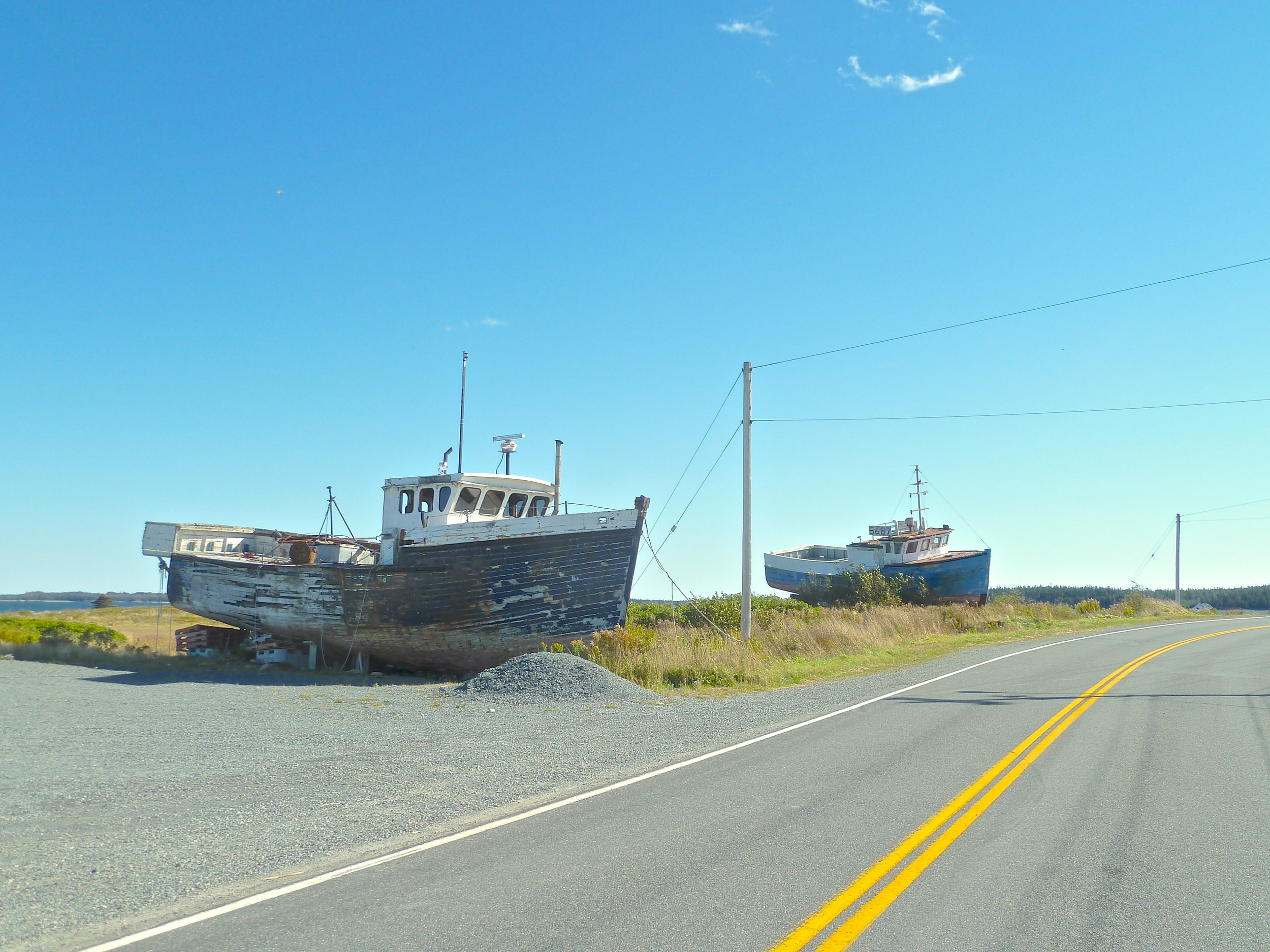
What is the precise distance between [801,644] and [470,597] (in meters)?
8.79

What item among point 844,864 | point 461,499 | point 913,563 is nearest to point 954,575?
point 913,563

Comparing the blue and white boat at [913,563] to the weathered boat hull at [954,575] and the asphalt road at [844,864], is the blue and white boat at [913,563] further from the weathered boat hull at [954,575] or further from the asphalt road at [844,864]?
the asphalt road at [844,864]

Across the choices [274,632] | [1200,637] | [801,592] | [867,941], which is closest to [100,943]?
[867,941]

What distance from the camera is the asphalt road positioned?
4.04 metres

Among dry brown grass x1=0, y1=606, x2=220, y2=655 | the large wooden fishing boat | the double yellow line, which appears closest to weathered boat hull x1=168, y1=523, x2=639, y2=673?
the large wooden fishing boat

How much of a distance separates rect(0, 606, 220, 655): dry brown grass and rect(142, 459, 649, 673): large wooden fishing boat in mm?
5169

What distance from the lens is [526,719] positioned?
11.8 metres

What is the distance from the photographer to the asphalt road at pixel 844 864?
4.04 m

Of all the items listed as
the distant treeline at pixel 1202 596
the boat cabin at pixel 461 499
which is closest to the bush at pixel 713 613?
the boat cabin at pixel 461 499

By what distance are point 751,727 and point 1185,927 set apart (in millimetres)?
6885

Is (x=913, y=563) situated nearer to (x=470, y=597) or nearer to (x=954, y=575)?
(x=954, y=575)

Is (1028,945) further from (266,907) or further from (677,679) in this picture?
(677,679)

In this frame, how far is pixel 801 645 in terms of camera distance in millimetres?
21438

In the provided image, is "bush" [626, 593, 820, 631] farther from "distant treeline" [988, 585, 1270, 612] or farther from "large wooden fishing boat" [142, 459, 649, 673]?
"distant treeline" [988, 585, 1270, 612]
